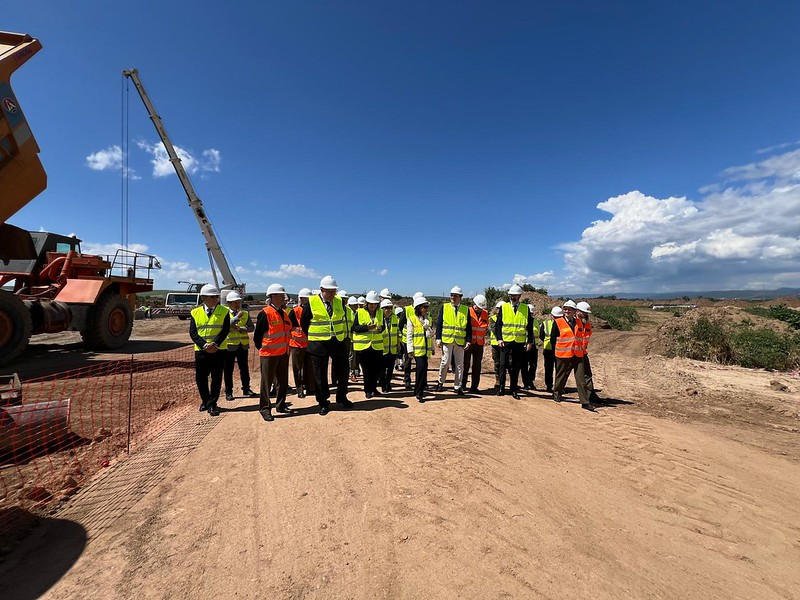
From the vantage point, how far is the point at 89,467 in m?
4.02

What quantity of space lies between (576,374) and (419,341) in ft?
9.38

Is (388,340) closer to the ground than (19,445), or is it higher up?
higher up

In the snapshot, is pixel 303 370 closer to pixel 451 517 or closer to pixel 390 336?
pixel 390 336

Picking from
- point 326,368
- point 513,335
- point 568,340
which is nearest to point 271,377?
point 326,368

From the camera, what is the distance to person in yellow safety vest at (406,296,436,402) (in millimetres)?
6445

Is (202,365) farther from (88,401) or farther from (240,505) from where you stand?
(240,505)

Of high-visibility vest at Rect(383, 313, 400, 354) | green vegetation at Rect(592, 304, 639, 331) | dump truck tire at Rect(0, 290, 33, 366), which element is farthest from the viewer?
green vegetation at Rect(592, 304, 639, 331)

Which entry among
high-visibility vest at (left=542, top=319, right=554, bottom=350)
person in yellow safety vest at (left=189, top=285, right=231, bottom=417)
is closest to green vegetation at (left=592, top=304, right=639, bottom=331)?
high-visibility vest at (left=542, top=319, right=554, bottom=350)

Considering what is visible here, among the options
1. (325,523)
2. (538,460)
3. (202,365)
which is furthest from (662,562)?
(202,365)

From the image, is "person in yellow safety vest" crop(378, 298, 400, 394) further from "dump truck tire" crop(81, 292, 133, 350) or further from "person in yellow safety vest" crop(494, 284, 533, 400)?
"dump truck tire" crop(81, 292, 133, 350)

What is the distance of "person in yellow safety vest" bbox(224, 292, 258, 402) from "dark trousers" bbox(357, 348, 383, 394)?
6.96 feet

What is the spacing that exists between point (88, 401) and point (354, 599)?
6397mm

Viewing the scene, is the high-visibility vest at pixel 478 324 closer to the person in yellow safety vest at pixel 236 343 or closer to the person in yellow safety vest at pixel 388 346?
the person in yellow safety vest at pixel 388 346

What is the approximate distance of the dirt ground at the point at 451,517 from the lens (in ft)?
7.68
